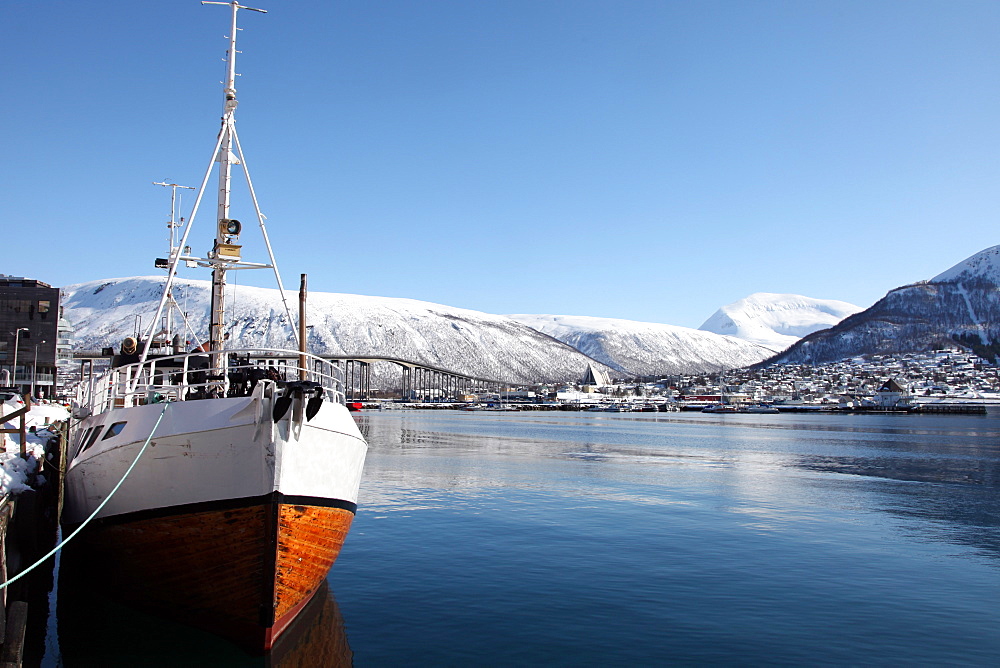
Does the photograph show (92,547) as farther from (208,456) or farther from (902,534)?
(902,534)

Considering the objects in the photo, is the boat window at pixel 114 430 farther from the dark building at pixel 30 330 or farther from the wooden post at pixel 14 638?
the dark building at pixel 30 330

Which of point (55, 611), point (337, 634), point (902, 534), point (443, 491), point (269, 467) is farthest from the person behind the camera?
point (443, 491)

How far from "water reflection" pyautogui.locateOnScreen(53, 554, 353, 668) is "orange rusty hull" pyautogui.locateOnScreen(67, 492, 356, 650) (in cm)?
28

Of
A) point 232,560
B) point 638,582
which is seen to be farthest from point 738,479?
point 232,560

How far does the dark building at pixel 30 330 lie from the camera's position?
3236 inches

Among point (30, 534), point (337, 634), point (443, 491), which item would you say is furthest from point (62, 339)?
point (337, 634)

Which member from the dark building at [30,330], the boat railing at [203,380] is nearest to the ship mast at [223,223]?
the boat railing at [203,380]

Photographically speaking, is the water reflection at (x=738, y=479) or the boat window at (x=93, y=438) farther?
the water reflection at (x=738, y=479)

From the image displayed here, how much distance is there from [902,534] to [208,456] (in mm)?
23431

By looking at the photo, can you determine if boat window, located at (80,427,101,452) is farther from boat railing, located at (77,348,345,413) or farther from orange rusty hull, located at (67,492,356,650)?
orange rusty hull, located at (67,492,356,650)

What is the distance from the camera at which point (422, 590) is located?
1773cm

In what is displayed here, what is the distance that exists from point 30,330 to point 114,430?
80.8 m

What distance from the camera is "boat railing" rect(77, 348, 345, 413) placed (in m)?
15.3

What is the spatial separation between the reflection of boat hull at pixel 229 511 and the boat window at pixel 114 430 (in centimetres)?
71
